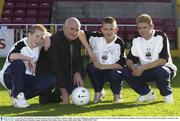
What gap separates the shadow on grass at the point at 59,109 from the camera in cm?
630

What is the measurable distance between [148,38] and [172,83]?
106 inches

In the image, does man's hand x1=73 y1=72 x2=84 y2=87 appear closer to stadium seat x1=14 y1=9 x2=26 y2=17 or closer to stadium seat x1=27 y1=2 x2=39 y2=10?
stadium seat x1=14 y1=9 x2=26 y2=17

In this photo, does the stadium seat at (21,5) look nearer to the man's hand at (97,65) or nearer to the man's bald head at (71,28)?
the man's hand at (97,65)

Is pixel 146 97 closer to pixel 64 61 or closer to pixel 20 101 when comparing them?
pixel 64 61

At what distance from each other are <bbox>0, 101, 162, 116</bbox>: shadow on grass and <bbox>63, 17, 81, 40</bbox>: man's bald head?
871 mm

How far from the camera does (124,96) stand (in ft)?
26.2

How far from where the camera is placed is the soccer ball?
22.7 ft

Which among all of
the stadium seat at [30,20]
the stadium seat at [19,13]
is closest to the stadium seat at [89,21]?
the stadium seat at [30,20]

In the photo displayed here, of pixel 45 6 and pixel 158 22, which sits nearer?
pixel 158 22

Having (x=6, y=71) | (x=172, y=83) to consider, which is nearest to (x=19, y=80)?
(x=6, y=71)

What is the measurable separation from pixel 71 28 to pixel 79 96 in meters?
0.85

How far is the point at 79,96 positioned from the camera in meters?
6.93

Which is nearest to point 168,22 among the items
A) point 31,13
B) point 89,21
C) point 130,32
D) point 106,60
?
point 130,32

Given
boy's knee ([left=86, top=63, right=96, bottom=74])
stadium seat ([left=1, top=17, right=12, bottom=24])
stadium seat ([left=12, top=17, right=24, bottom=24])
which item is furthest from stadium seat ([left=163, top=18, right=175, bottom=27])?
boy's knee ([left=86, top=63, right=96, bottom=74])
